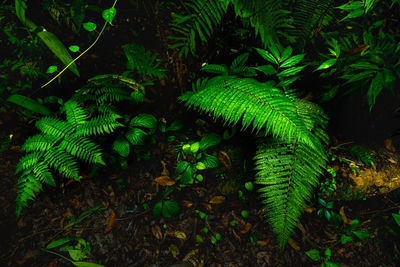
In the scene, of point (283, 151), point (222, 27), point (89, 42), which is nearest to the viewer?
point (283, 151)

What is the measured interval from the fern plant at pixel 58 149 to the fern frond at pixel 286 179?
1.22 m

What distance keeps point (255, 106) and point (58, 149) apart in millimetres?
1570

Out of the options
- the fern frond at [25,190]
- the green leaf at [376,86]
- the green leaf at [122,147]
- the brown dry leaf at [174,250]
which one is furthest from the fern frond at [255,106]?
the fern frond at [25,190]

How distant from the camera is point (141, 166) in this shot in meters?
2.12

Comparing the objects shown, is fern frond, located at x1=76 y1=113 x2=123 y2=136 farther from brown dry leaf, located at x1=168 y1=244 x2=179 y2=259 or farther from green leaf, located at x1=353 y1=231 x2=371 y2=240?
green leaf, located at x1=353 y1=231 x2=371 y2=240

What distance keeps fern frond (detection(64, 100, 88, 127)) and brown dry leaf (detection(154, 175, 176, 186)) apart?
846mm

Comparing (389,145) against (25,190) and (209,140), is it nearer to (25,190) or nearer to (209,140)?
(209,140)

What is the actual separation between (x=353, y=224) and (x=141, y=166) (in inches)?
78.3

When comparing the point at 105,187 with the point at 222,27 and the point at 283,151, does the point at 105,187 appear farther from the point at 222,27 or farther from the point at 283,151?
the point at 222,27

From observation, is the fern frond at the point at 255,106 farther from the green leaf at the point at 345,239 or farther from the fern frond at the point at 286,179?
the green leaf at the point at 345,239

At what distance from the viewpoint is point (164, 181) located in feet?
6.68

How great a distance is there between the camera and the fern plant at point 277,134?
4.46ft

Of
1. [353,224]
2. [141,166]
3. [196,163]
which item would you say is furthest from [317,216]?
[141,166]

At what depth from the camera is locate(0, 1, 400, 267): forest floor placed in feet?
5.85
